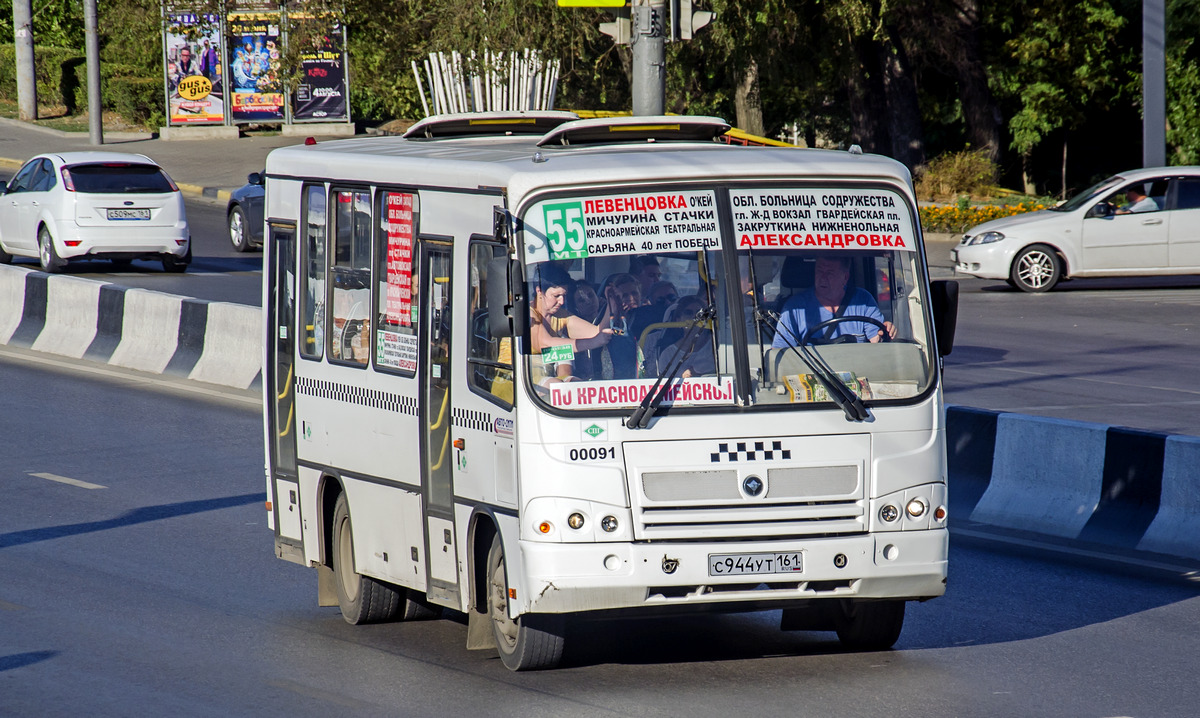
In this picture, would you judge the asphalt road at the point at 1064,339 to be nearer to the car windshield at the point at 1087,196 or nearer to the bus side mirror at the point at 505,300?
the car windshield at the point at 1087,196

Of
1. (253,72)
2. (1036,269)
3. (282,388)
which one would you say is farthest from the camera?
(253,72)

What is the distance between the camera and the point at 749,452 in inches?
279

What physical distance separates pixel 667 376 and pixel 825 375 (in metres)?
0.66

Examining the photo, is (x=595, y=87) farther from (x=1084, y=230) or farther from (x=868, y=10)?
(x=1084, y=230)

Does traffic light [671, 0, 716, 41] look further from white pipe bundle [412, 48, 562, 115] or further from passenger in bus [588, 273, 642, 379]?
white pipe bundle [412, 48, 562, 115]

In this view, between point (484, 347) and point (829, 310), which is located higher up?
point (829, 310)

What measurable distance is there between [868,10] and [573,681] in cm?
2487

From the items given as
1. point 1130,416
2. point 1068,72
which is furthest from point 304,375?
point 1068,72

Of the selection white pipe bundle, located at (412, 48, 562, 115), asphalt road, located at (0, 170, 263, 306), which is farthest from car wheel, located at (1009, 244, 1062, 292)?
asphalt road, located at (0, 170, 263, 306)

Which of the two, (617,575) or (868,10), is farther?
(868,10)

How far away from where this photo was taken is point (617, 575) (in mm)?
6965

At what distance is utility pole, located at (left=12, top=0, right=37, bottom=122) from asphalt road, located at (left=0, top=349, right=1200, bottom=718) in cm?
3889

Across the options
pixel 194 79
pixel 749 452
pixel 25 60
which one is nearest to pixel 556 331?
pixel 749 452

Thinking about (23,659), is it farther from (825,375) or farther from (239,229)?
(239,229)
